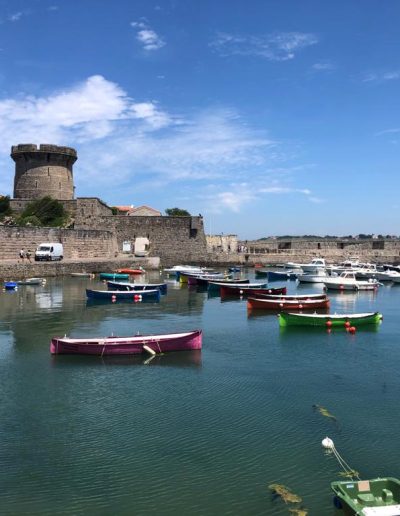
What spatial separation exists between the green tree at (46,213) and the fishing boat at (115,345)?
90.3 ft

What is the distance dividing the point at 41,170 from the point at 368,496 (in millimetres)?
39255

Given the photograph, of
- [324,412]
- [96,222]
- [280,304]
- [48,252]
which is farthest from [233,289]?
[96,222]

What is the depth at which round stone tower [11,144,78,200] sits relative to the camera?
40.8 meters

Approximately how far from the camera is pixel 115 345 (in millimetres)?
12359

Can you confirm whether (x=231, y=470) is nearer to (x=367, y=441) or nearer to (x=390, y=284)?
(x=367, y=441)

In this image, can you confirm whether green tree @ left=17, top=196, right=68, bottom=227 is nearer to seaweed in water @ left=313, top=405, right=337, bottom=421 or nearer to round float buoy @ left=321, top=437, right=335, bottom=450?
seaweed in water @ left=313, top=405, right=337, bottom=421

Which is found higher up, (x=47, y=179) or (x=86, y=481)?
(x=47, y=179)

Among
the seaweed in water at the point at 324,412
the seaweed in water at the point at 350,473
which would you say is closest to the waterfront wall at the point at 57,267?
the seaweed in water at the point at 324,412

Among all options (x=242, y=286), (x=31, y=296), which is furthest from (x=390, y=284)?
(x=31, y=296)

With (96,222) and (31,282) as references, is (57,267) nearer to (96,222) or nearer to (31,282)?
(31,282)

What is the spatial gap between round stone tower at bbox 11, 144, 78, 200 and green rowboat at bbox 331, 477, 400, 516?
3880 centimetres

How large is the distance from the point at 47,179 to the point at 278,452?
3723cm

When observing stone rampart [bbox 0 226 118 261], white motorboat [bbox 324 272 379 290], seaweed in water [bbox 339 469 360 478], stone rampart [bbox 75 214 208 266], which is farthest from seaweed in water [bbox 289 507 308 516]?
stone rampart [bbox 75 214 208 266]

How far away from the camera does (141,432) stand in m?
8.01
